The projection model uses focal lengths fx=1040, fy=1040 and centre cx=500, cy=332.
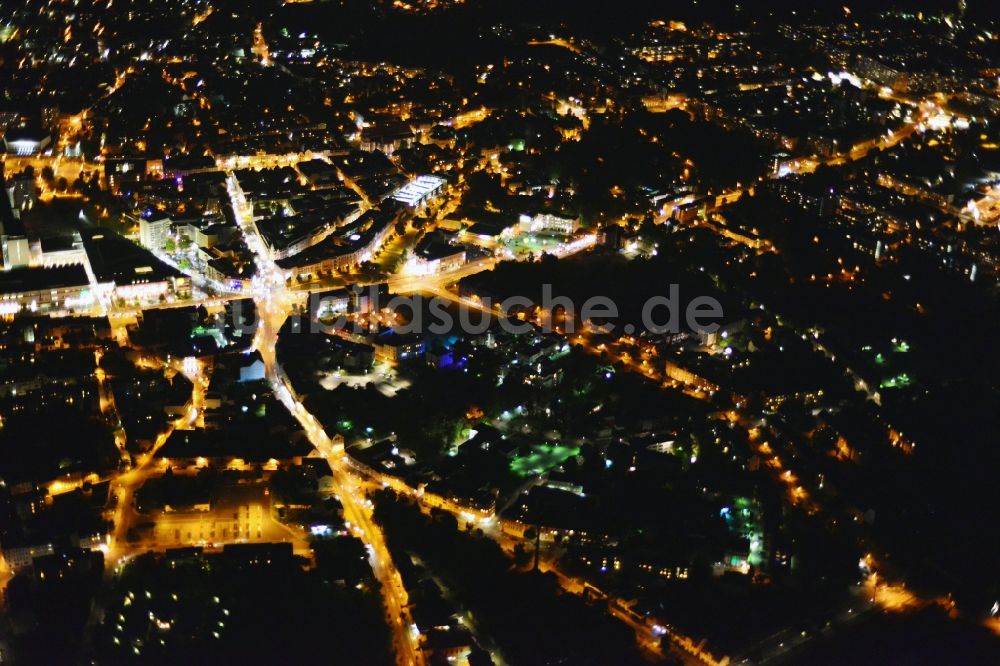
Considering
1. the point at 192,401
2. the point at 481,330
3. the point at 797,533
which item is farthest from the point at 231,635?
the point at 481,330

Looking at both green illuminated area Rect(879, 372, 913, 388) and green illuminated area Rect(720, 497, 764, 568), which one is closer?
green illuminated area Rect(720, 497, 764, 568)

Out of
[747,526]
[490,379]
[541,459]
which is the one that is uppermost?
[490,379]

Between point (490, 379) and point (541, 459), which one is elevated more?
point (490, 379)

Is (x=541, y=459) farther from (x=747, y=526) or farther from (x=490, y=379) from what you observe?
(x=747, y=526)

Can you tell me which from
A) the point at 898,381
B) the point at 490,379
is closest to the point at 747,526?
the point at 490,379

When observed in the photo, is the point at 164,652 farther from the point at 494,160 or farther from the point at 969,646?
the point at 494,160

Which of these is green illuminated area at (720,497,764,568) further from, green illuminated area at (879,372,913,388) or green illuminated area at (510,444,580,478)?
green illuminated area at (879,372,913,388)

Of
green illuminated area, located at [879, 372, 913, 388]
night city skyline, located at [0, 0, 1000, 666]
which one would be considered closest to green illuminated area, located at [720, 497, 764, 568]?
night city skyline, located at [0, 0, 1000, 666]

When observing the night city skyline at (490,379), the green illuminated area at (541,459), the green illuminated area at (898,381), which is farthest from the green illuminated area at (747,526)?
the green illuminated area at (898,381)
